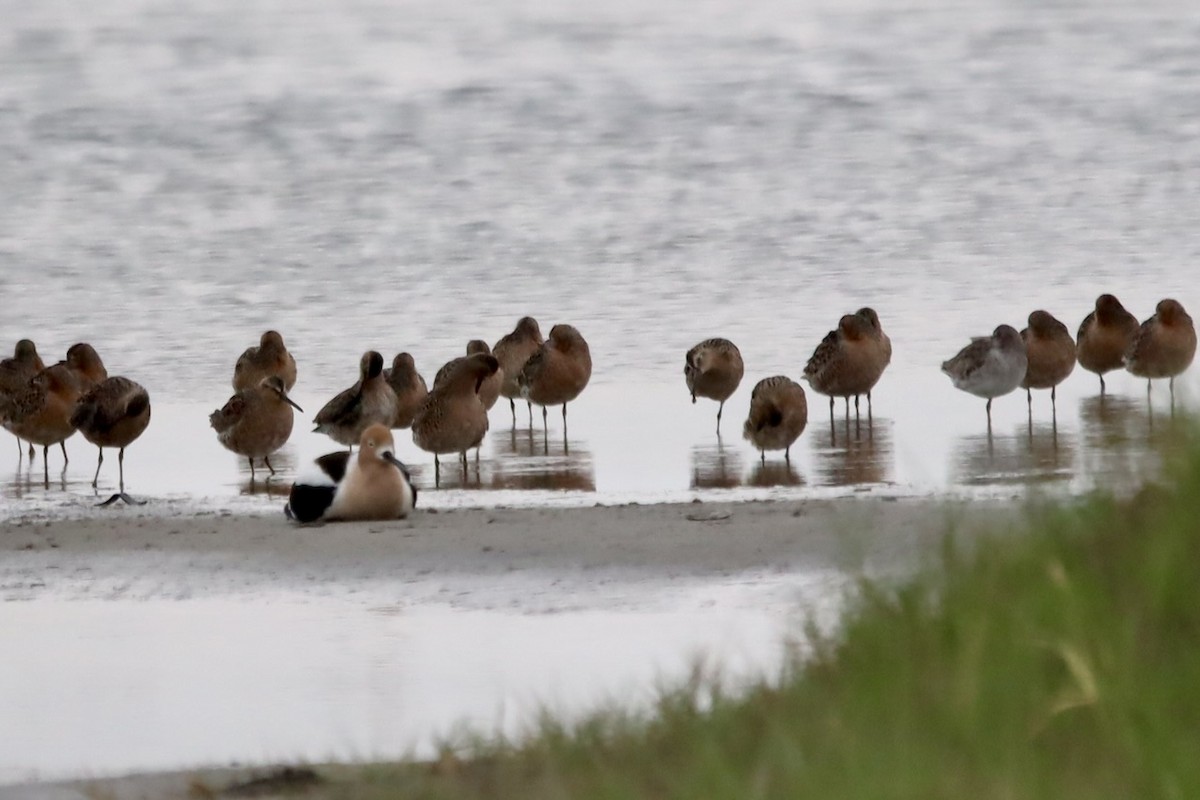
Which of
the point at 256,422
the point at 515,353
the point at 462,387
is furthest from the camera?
the point at 515,353

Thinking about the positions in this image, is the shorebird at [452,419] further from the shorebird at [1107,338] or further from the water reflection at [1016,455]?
the shorebird at [1107,338]

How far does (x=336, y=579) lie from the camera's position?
34.1ft

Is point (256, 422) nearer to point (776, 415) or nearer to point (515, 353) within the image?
point (776, 415)

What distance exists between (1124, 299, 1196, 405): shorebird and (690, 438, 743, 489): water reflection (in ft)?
10.6

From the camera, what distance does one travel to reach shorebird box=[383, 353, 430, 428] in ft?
52.6

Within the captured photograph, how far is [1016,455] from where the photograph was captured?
14.3 metres

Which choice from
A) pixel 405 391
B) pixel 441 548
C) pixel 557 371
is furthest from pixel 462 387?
pixel 441 548

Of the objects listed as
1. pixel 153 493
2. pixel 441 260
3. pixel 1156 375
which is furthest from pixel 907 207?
pixel 153 493

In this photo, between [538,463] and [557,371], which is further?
[557,371]

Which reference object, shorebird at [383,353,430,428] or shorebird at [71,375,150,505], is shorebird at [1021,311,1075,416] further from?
shorebird at [71,375,150,505]

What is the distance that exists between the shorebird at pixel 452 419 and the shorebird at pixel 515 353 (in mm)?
2420

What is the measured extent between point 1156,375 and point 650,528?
21.5 feet

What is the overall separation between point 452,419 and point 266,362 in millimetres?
3538

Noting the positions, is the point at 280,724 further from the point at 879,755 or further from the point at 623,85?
the point at 623,85
